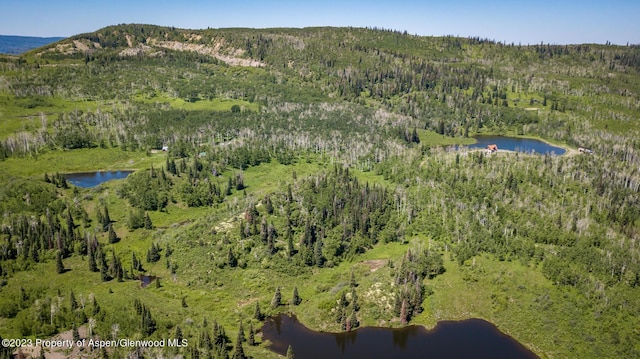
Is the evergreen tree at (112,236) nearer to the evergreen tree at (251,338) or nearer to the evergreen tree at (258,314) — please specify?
the evergreen tree at (258,314)

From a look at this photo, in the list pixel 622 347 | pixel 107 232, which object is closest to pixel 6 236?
pixel 107 232

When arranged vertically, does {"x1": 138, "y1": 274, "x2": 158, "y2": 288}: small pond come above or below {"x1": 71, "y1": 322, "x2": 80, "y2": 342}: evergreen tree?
below

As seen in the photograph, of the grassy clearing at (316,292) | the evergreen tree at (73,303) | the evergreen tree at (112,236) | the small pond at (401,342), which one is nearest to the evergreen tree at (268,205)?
the grassy clearing at (316,292)

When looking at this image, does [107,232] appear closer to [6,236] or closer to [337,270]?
[6,236]

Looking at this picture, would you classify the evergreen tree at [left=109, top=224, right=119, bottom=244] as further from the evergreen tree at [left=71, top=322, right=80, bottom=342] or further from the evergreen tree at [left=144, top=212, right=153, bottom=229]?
the evergreen tree at [left=71, top=322, right=80, bottom=342]

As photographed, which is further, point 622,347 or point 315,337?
point 315,337

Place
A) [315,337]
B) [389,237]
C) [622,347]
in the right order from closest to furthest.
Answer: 1. [622,347]
2. [315,337]
3. [389,237]

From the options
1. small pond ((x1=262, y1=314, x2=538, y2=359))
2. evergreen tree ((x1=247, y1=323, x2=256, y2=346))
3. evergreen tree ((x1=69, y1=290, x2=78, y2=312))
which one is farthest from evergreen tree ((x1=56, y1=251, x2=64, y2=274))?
evergreen tree ((x1=247, y1=323, x2=256, y2=346))

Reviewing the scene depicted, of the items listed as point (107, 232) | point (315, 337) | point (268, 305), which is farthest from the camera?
point (107, 232)

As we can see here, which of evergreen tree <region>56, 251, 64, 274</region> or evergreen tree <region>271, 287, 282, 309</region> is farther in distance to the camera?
evergreen tree <region>56, 251, 64, 274</region>
